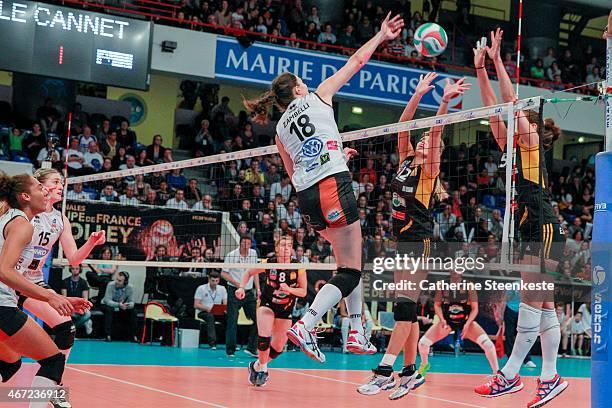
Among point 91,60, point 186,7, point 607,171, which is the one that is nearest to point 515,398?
point 607,171

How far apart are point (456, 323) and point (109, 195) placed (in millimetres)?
7619

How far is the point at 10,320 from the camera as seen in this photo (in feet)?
18.6

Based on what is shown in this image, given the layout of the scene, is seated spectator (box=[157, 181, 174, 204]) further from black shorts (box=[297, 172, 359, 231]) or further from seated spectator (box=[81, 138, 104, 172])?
black shorts (box=[297, 172, 359, 231])

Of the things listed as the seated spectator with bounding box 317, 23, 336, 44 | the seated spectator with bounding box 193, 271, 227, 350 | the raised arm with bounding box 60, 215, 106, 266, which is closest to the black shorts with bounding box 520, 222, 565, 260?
the raised arm with bounding box 60, 215, 106, 266

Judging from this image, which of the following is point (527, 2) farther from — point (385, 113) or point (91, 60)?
point (91, 60)

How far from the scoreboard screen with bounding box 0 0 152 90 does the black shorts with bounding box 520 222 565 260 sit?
10664 mm

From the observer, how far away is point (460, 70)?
2497 centimetres

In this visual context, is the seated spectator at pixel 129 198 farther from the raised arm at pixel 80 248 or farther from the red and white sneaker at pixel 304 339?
the red and white sneaker at pixel 304 339

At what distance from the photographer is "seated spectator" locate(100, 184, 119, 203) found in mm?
16875

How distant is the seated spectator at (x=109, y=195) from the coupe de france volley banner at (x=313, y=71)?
17.5ft

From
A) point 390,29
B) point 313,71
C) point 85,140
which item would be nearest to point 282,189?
point 313,71

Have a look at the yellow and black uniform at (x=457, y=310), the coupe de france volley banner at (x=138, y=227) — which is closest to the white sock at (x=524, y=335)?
the yellow and black uniform at (x=457, y=310)

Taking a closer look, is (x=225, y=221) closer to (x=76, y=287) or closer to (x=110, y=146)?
(x=76, y=287)

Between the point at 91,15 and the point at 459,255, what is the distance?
340 inches
